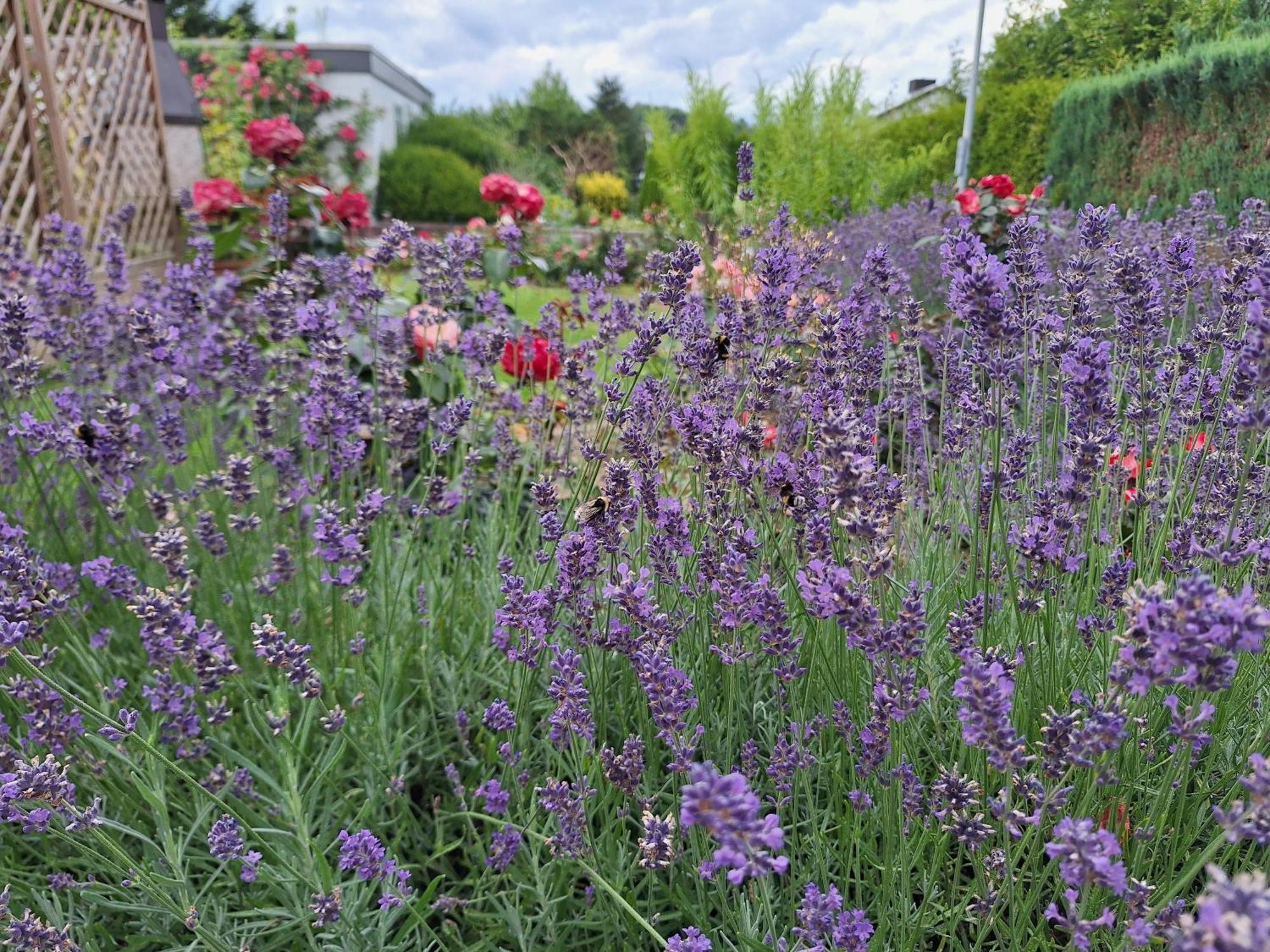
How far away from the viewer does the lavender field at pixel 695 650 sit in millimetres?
1170

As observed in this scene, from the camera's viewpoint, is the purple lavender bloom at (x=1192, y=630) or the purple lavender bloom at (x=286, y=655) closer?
the purple lavender bloom at (x=1192, y=630)

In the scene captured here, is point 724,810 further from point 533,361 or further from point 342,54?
point 342,54

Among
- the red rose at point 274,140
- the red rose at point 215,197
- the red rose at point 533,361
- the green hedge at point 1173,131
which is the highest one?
the green hedge at point 1173,131

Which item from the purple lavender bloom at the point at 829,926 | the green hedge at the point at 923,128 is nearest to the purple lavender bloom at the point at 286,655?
the purple lavender bloom at the point at 829,926

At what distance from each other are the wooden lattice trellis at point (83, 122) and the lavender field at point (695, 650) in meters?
5.39

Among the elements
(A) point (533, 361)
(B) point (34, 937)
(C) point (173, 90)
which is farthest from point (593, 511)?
(C) point (173, 90)

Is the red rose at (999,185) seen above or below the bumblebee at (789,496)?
above

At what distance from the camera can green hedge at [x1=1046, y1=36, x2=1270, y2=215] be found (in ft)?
16.6

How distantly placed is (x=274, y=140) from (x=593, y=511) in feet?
15.7

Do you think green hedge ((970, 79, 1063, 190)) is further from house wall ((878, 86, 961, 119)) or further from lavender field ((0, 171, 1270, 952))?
lavender field ((0, 171, 1270, 952))

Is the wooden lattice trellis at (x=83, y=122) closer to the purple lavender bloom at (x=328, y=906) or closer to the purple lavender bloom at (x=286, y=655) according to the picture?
the purple lavender bloom at (x=286, y=655)

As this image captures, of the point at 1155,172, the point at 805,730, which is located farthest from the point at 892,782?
the point at 1155,172

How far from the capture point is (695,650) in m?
1.75

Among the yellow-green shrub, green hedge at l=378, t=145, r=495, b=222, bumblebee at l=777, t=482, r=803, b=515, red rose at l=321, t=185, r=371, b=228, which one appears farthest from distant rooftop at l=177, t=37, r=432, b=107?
bumblebee at l=777, t=482, r=803, b=515
